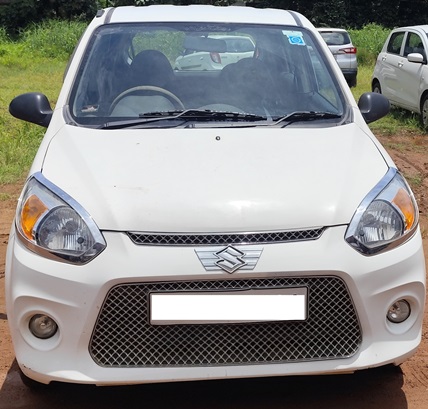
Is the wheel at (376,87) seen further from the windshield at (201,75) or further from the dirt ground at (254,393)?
the dirt ground at (254,393)

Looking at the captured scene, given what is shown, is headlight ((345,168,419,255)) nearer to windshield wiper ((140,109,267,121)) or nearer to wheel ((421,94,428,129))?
windshield wiper ((140,109,267,121))

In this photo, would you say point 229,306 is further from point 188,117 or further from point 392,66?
point 392,66

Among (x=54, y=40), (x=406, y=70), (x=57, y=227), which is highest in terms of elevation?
(x=57, y=227)

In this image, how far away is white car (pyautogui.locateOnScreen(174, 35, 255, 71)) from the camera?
4.71 m

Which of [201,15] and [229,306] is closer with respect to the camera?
[229,306]

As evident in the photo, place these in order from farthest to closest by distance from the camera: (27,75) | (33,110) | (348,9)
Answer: (348,9) → (27,75) → (33,110)

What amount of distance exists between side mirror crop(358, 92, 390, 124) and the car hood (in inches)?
20.8

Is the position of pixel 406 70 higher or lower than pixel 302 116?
lower

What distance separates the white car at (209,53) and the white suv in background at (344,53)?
45.3 feet

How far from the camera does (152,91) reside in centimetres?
434

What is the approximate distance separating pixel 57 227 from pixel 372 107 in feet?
6.60

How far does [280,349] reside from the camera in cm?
322

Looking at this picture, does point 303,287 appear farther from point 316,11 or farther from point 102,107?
point 316,11

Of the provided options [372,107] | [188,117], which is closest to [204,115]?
[188,117]
